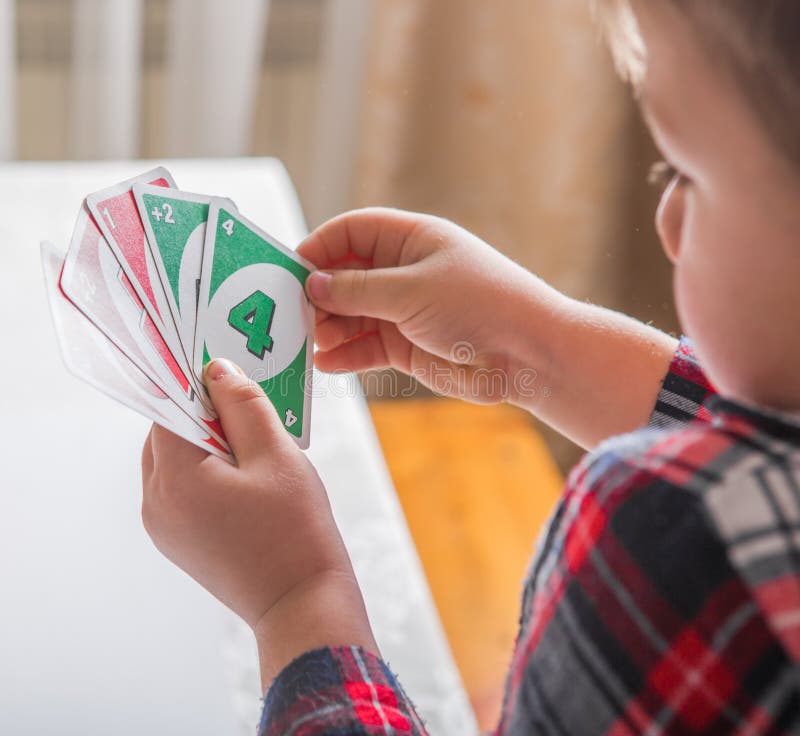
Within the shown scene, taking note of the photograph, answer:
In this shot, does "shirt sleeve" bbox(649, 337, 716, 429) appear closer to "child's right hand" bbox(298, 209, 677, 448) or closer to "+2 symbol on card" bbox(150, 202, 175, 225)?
"child's right hand" bbox(298, 209, 677, 448)

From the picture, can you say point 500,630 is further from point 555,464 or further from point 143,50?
point 143,50

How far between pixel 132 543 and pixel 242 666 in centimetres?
13

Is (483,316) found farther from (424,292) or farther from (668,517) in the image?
(668,517)

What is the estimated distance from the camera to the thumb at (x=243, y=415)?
0.54 metres

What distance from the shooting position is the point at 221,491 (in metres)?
0.52

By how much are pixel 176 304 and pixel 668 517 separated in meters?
0.31

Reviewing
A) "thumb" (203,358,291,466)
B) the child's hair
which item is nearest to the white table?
"thumb" (203,358,291,466)

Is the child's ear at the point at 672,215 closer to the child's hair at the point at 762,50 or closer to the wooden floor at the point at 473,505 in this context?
the child's hair at the point at 762,50

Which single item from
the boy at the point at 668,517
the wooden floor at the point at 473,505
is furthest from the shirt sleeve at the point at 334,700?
the wooden floor at the point at 473,505

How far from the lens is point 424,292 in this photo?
0.66 meters

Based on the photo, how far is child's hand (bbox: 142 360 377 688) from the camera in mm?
496

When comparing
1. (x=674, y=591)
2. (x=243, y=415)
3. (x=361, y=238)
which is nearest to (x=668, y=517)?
(x=674, y=591)

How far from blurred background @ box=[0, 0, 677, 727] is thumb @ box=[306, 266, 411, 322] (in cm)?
39

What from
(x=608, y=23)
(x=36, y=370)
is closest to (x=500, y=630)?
(x=36, y=370)
